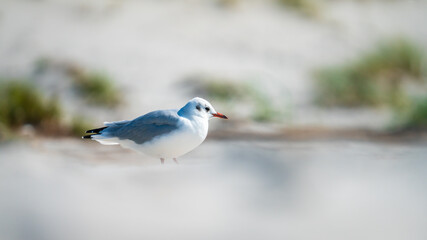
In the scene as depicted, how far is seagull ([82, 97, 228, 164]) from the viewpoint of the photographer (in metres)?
1.19

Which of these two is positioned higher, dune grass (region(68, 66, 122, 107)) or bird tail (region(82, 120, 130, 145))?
dune grass (region(68, 66, 122, 107))

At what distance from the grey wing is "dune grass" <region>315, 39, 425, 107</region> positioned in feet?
7.57

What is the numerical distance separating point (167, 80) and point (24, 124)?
826 mm

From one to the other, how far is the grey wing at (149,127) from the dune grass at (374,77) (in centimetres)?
231

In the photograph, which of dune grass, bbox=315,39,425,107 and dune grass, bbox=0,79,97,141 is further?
dune grass, bbox=315,39,425,107

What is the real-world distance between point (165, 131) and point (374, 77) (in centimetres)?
263

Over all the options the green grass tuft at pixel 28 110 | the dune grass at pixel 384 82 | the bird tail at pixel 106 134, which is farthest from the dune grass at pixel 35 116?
the bird tail at pixel 106 134

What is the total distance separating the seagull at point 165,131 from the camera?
119 cm

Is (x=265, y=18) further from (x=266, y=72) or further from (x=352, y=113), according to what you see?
(x=352, y=113)

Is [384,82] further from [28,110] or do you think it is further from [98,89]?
[28,110]

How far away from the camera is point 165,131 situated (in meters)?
1.25

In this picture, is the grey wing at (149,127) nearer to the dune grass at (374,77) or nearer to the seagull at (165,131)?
the seagull at (165,131)

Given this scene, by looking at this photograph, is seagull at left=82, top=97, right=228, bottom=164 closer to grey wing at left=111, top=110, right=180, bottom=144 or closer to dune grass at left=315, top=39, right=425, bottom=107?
grey wing at left=111, top=110, right=180, bottom=144

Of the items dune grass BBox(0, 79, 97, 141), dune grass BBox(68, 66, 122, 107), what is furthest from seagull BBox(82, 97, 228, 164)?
dune grass BBox(68, 66, 122, 107)
